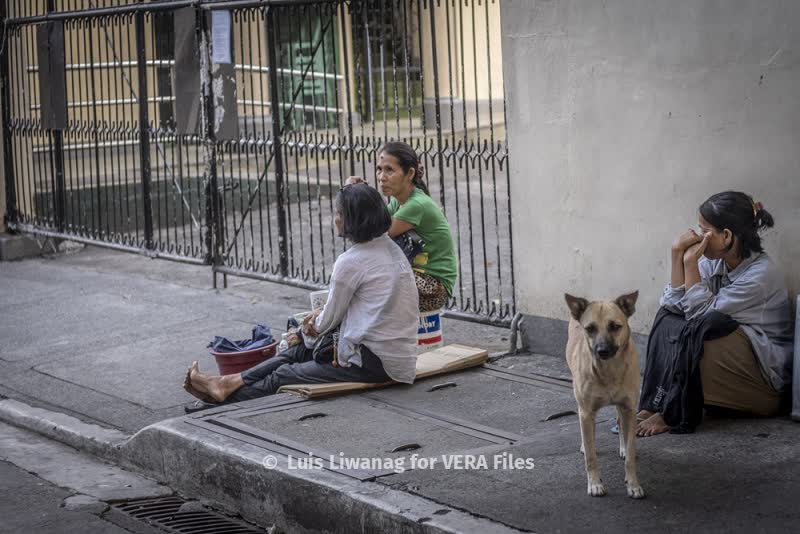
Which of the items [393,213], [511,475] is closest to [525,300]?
[393,213]

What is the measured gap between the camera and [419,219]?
7.28 meters

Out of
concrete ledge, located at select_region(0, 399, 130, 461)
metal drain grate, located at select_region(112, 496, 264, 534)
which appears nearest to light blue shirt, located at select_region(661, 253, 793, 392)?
metal drain grate, located at select_region(112, 496, 264, 534)

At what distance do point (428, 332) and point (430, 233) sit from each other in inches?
25.2

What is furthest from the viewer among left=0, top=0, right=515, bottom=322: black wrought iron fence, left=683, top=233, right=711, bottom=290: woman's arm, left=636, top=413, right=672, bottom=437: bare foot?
left=0, top=0, right=515, bottom=322: black wrought iron fence

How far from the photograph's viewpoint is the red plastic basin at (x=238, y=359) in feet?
23.4

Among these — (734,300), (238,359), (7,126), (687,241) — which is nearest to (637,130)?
(687,241)

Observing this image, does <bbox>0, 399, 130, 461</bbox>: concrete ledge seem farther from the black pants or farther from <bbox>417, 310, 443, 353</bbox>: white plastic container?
<bbox>417, 310, 443, 353</bbox>: white plastic container

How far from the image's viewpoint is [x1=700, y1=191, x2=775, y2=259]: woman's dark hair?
5.75m

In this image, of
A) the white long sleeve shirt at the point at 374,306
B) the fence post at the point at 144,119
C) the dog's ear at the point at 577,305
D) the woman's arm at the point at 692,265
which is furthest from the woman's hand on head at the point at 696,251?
the fence post at the point at 144,119

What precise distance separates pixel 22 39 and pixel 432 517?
994cm

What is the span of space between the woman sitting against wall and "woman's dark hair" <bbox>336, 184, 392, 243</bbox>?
5.51ft

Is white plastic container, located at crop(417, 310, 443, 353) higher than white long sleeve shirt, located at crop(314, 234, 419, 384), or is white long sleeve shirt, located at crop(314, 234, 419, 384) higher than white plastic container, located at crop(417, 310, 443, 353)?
white long sleeve shirt, located at crop(314, 234, 419, 384)

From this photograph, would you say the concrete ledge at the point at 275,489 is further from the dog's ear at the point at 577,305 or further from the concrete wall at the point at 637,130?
the concrete wall at the point at 637,130

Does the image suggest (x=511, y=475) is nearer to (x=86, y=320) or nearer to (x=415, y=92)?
(x=86, y=320)
